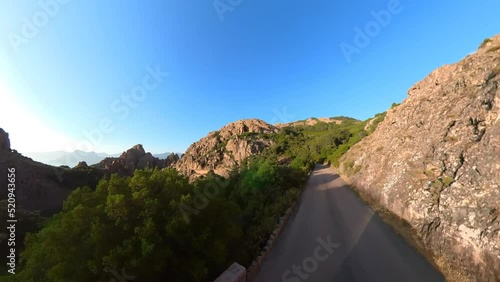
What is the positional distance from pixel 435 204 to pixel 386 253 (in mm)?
5252

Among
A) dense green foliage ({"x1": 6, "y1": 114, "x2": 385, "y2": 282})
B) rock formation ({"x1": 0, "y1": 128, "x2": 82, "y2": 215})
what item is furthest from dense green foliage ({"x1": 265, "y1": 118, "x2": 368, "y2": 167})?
rock formation ({"x1": 0, "y1": 128, "x2": 82, "y2": 215})

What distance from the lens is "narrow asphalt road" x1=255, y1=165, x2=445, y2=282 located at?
12.5 meters

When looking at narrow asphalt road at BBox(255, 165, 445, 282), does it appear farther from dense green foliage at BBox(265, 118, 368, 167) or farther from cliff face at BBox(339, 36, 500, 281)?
dense green foliage at BBox(265, 118, 368, 167)

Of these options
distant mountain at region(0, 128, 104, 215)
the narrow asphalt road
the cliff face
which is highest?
distant mountain at region(0, 128, 104, 215)

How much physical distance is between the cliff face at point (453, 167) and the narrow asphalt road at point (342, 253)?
199 centimetres

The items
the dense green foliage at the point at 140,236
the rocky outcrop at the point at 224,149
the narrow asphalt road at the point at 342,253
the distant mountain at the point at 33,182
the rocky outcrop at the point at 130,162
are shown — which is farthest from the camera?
the rocky outcrop at the point at 224,149

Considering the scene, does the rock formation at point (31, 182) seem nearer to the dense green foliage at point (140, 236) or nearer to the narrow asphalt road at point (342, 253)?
the dense green foliage at point (140, 236)

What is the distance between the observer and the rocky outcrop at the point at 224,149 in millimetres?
96688

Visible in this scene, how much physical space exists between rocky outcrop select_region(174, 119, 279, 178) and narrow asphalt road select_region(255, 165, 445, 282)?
65342 mm

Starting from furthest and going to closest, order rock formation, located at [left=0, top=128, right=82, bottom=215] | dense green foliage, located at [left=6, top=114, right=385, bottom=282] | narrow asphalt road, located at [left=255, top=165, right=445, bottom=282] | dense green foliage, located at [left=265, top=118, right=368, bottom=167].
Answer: dense green foliage, located at [left=265, top=118, right=368, bottom=167] → rock formation, located at [left=0, top=128, right=82, bottom=215] → narrow asphalt road, located at [left=255, top=165, right=445, bottom=282] → dense green foliage, located at [left=6, top=114, right=385, bottom=282]

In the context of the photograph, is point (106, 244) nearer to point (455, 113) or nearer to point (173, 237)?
point (173, 237)

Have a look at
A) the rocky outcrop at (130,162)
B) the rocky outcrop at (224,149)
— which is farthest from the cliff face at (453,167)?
the rocky outcrop at (130,162)

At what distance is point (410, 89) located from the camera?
36000mm

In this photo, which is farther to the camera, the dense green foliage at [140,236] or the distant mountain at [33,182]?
the distant mountain at [33,182]
